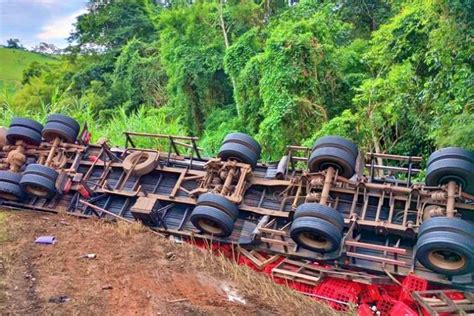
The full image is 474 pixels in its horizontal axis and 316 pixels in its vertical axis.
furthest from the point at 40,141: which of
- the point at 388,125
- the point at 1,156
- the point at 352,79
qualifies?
the point at 352,79

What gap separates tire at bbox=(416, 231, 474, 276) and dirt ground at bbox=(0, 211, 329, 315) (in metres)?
1.15

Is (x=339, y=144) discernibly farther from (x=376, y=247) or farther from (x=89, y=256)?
(x=89, y=256)

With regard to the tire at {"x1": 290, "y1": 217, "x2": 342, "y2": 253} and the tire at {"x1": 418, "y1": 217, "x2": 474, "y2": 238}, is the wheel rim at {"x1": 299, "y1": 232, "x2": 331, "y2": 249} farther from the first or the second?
the tire at {"x1": 418, "y1": 217, "x2": 474, "y2": 238}

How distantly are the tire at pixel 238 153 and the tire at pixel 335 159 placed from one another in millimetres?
944

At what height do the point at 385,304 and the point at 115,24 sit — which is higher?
the point at 115,24

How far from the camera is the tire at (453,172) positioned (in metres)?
4.82

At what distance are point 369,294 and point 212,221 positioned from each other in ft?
6.43

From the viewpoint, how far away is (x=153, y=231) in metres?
5.91

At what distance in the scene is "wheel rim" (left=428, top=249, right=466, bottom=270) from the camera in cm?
446

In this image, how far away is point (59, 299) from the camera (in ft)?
14.3

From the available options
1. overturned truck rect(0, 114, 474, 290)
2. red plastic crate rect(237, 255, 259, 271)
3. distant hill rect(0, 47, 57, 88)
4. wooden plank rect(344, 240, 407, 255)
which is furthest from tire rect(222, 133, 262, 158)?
distant hill rect(0, 47, 57, 88)

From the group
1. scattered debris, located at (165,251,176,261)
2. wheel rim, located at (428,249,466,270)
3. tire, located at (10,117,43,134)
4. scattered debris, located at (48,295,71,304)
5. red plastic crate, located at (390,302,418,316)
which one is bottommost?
scattered debris, located at (48,295,71,304)

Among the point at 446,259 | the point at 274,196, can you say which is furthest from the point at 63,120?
the point at 446,259

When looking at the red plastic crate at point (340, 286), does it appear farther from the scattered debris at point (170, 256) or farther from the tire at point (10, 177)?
the tire at point (10, 177)
